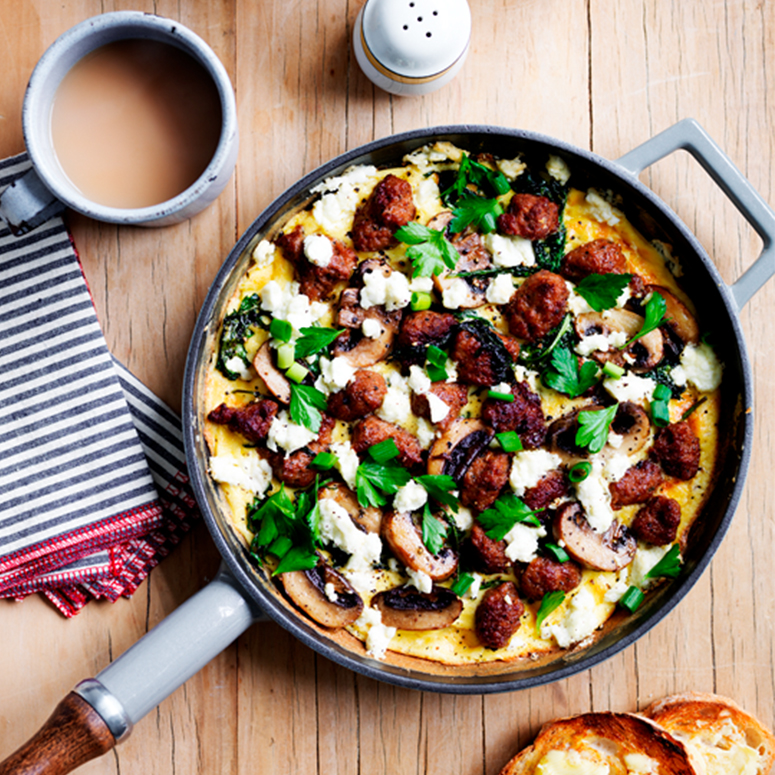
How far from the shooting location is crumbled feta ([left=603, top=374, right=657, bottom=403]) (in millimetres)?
2715

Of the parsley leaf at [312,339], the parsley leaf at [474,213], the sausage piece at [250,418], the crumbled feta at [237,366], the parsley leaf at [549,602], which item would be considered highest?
the parsley leaf at [474,213]

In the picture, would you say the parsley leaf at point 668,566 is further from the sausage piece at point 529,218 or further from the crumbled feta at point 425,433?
the sausage piece at point 529,218

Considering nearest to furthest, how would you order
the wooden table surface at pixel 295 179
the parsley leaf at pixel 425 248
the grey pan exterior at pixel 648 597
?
the grey pan exterior at pixel 648 597 < the parsley leaf at pixel 425 248 < the wooden table surface at pixel 295 179

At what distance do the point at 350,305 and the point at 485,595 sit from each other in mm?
1238

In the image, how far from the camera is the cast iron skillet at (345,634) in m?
2.32

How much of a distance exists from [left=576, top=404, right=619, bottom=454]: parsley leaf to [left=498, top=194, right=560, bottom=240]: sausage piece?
0.71 meters

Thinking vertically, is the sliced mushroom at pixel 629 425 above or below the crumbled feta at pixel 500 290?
below

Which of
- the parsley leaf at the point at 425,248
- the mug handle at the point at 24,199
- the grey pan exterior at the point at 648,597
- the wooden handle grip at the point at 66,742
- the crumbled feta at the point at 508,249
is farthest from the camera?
the crumbled feta at the point at 508,249

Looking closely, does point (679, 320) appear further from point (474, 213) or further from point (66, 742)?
point (66, 742)

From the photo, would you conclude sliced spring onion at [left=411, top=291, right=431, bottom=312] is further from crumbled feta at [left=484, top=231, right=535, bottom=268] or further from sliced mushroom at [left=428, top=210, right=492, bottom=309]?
crumbled feta at [left=484, top=231, right=535, bottom=268]

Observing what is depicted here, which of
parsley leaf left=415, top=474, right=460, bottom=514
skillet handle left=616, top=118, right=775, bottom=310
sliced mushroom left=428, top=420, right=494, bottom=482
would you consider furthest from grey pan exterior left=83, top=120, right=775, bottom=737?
sliced mushroom left=428, top=420, right=494, bottom=482

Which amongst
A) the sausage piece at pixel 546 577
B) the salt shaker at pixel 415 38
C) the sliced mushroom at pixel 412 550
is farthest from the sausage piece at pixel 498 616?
the salt shaker at pixel 415 38

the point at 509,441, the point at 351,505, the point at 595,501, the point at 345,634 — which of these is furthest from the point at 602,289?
the point at 345,634

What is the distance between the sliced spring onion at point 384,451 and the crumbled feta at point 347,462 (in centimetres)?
7
